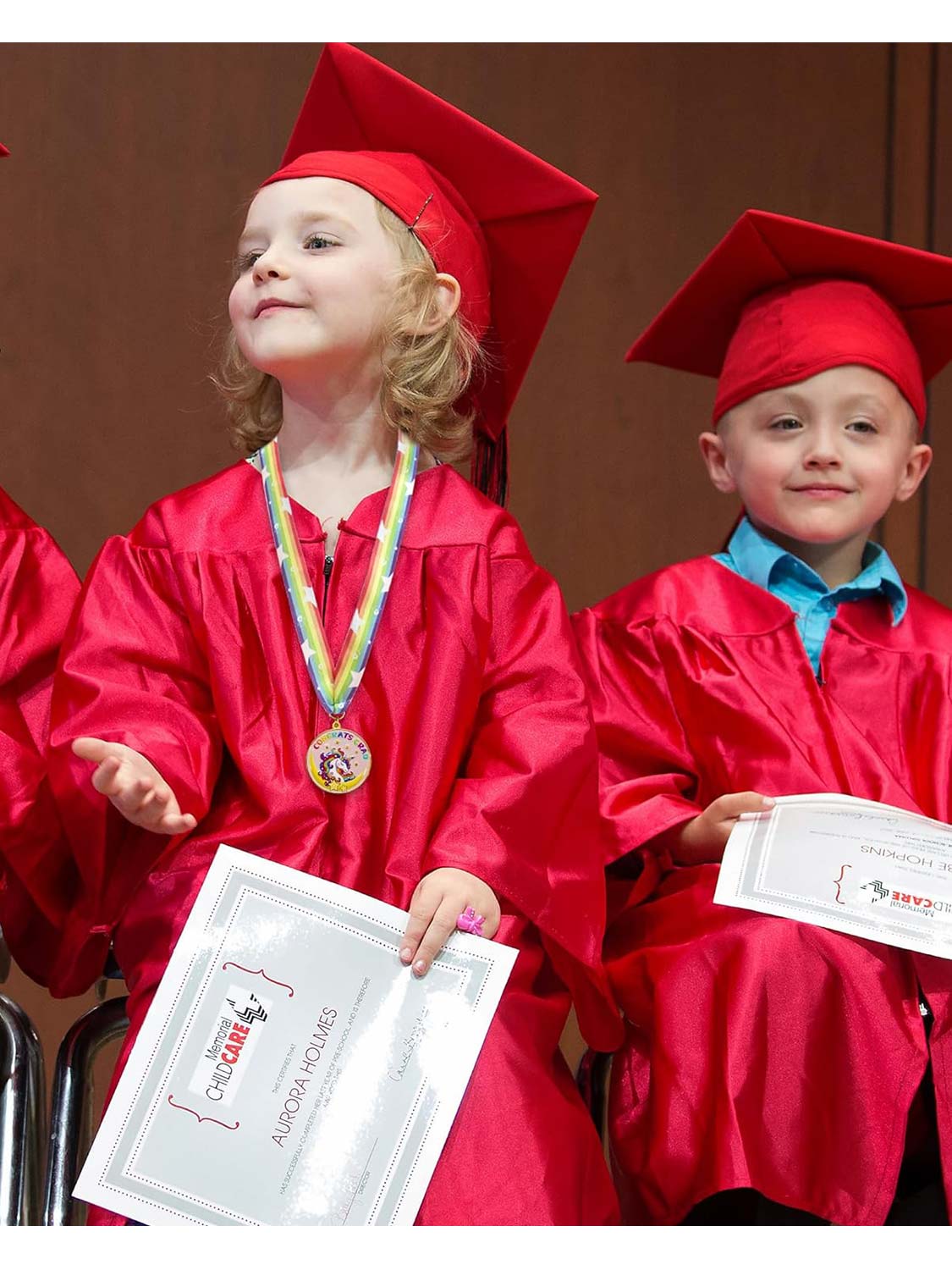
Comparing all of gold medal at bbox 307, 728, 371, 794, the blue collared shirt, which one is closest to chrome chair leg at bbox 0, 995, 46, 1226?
gold medal at bbox 307, 728, 371, 794

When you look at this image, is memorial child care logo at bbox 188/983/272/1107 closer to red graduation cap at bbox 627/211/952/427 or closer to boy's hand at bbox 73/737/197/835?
boy's hand at bbox 73/737/197/835

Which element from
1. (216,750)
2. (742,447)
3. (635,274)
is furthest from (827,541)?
(635,274)

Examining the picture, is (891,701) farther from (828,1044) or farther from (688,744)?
(828,1044)

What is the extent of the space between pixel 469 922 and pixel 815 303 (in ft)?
3.19

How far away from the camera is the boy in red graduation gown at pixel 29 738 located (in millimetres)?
1640

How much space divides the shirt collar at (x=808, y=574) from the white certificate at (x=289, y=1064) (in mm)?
751

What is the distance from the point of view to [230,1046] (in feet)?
4.51

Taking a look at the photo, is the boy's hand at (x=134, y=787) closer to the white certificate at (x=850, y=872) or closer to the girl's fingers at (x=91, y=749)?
the girl's fingers at (x=91, y=749)

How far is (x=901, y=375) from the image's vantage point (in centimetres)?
200

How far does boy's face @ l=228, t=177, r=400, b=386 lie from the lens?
172 cm

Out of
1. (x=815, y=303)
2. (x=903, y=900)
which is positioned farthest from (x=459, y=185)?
(x=903, y=900)

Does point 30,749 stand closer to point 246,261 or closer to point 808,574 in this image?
point 246,261

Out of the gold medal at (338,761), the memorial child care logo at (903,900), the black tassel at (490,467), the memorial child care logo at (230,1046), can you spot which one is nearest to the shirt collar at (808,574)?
the black tassel at (490,467)
